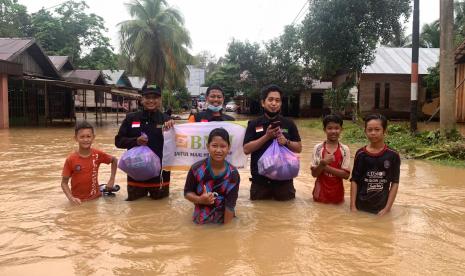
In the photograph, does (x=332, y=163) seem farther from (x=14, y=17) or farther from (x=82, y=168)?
(x=14, y=17)

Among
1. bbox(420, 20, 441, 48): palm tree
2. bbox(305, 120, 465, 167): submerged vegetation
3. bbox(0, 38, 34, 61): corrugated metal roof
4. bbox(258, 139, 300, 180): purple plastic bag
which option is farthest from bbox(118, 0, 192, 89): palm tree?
bbox(258, 139, 300, 180): purple plastic bag

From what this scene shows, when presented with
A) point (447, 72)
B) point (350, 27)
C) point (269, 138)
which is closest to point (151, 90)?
point (269, 138)

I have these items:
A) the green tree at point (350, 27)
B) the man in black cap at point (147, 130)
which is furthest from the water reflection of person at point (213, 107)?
the green tree at point (350, 27)

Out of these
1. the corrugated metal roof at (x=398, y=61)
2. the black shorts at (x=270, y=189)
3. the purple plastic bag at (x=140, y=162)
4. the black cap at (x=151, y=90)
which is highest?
the corrugated metal roof at (x=398, y=61)

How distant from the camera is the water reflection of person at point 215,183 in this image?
13.3 feet

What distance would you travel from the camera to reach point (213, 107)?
5.18 metres

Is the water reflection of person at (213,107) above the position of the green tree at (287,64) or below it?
below

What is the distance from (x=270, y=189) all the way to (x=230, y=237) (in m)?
1.45

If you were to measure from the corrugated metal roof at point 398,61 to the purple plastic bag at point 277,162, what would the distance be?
19.8 metres

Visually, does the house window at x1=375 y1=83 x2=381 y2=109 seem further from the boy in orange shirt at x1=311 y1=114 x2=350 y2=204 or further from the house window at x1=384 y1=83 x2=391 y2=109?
the boy in orange shirt at x1=311 y1=114 x2=350 y2=204

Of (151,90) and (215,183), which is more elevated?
(151,90)

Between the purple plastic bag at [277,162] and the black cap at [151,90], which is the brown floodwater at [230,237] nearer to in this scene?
the purple plastic bag at [277,162]

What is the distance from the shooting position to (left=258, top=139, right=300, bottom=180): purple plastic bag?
468 centimetres

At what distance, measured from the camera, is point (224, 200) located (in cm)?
412
